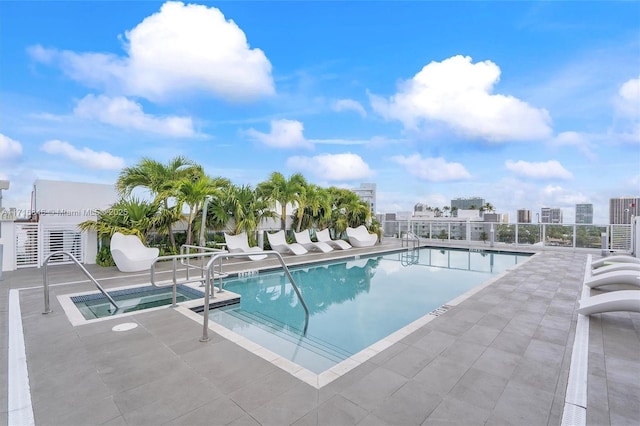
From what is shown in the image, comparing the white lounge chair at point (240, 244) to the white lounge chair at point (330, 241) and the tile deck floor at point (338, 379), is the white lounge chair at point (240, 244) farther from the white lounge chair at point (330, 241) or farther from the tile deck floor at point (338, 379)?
the tile deck floor at point (338, 379)

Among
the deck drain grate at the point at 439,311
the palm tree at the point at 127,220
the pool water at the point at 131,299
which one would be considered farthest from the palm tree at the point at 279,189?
the deck drain grate at the point at 439,311

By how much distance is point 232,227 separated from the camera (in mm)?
11883

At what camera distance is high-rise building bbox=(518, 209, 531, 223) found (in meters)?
15.0

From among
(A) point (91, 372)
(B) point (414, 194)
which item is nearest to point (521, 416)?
(A) point (91, 372)

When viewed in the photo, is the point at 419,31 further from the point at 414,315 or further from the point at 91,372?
the point at 91,372

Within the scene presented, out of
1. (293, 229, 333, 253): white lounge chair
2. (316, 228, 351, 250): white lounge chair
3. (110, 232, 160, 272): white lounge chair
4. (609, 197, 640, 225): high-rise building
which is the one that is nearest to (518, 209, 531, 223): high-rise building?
(609, 197, 640, 225): high-rise building

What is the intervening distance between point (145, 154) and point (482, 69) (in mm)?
12125

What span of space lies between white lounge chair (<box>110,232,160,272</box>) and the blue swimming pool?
2347 mm

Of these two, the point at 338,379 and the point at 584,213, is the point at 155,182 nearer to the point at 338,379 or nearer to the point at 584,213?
the point at 338,379

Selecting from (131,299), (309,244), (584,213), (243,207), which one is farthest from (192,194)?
(584,213)

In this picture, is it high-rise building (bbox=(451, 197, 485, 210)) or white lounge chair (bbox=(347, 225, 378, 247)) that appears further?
high-rise building (bbox=(451, 197, 485, 210))

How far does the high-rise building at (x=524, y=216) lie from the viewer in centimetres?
1499

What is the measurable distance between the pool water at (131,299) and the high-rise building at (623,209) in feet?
52.9

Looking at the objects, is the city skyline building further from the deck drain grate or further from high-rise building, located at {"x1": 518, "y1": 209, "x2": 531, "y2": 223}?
the deck drain grate
